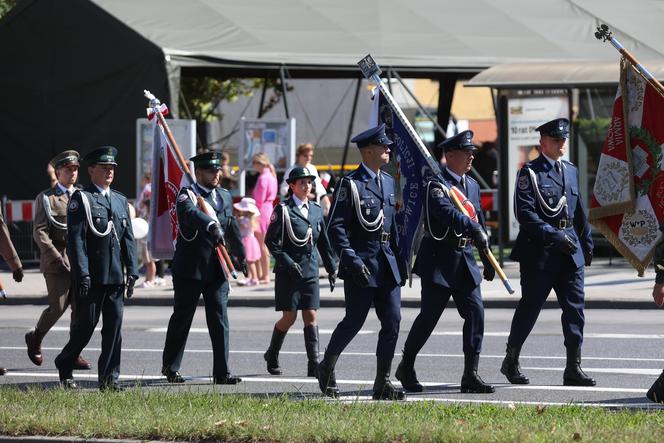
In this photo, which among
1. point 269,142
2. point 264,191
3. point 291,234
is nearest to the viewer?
point 291,234

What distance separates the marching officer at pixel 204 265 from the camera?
1045 centimetres

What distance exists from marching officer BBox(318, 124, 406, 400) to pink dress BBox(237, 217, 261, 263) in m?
9.56

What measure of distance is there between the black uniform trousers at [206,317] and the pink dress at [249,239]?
8327 millimetres

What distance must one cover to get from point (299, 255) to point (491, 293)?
7067 millimetres

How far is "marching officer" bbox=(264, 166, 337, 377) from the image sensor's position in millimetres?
10992

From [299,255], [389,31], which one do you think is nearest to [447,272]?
[299,255]

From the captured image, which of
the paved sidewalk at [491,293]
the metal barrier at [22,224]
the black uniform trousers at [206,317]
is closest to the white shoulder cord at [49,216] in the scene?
the black uniform trousers at [206,317]

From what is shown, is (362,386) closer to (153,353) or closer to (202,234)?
(202,234)

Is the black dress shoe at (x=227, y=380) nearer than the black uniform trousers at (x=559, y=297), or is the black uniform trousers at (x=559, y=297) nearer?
the black uniform trousers at (x=559, y=297)

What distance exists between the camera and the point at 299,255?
11.1 metres

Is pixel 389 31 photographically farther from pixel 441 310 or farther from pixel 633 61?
pixel 441 310

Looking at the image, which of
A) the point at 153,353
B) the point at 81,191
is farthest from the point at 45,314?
the point at 81,191

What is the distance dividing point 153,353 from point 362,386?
322 cm

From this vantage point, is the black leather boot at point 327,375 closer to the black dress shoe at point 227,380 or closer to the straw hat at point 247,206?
the black dress shoe at point 227,380
